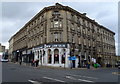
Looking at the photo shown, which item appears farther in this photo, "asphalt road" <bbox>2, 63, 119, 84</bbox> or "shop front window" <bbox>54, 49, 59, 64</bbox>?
"shop front window" <bbox>54, 49, 59, 64</bbox>

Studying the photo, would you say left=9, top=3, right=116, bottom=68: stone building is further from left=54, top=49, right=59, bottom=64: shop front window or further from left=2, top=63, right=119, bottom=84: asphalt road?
left=2, top=63, right=119, bottom=84: asphalt road

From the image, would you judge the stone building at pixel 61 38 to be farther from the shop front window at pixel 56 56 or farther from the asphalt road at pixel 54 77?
the asphalt road at pixel 54 77

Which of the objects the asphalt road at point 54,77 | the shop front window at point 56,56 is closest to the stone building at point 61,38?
the shop front window at point 56,56

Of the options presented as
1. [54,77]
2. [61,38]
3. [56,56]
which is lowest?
[54,77]

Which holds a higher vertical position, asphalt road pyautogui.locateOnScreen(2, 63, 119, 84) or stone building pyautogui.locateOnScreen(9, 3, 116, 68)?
stone building pyautogui.locateOnScreen(9, 3, 116, 68)

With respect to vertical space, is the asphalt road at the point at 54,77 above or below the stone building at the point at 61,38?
below

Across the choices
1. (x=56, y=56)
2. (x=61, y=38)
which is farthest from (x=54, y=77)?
(x=61, y=38)

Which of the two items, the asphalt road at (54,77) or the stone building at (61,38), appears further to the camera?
the stone building at (61,38)

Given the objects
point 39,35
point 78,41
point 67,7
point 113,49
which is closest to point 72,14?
point 67,7

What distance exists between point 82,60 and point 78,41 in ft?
15.9

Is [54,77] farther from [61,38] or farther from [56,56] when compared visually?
[61,38]

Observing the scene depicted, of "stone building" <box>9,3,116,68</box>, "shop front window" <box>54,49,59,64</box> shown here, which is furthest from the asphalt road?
"shop front window" <box>54,49,59,64</box>

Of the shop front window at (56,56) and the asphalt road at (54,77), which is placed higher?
the shop front window at (56,56)

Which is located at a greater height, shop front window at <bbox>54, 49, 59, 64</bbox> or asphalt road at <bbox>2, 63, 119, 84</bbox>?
shop front window at <bbox>54, 49, 59, 64</bbox>
